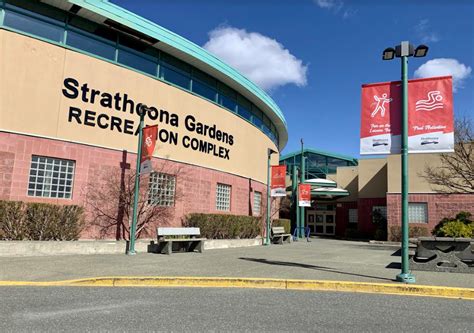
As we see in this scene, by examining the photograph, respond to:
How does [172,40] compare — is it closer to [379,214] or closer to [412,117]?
[412,117]

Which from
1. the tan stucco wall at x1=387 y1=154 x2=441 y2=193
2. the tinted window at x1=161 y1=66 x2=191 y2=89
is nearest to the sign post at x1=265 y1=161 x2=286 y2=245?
the tinted window at x1=161 y1=66 x2=191 y2=89

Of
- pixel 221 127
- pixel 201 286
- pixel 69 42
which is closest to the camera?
pixel 201 286

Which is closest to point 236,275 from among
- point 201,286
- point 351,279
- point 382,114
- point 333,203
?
point 201,286

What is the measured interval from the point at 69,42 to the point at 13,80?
2566mm

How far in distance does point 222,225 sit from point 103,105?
762 centimetres

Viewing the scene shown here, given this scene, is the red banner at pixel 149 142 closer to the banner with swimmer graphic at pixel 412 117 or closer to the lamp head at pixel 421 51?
the banner with swimmer graphic at pixel 412 117

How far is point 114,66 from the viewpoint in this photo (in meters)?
16.3

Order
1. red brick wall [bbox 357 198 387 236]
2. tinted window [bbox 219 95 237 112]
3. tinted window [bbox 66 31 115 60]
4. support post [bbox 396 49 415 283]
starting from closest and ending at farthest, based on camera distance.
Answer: support post [bbox 396 49 415 283]
tinted window [bbox 66 31 115 60]
tinted window [bbox 219 95 237 112]
red brick wall [bbox 357 198 387 236]

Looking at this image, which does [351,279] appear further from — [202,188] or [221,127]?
[221,127]

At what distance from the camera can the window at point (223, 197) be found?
21308mm

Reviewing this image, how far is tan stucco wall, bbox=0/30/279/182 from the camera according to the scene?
532 inches

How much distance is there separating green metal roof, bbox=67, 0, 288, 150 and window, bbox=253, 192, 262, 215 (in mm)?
5575

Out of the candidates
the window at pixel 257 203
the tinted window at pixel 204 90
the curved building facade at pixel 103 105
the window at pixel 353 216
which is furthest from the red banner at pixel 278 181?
the window at pixel 353 216

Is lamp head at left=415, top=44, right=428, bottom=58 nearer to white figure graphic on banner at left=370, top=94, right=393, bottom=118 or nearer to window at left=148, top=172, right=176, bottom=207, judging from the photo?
white figure graphic on banner at left=370, top=94, right=393, bottom=118
